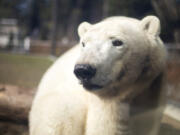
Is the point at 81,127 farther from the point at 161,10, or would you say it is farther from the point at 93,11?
the point at 93,11

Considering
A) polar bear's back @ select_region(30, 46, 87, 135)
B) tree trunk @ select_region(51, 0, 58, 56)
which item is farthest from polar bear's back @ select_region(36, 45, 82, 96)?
tree trunk @ select_region(51, 0, 58, 56)

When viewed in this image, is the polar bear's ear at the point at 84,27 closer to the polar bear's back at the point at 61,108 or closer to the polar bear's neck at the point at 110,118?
the polar bear's back at the point at 61,108

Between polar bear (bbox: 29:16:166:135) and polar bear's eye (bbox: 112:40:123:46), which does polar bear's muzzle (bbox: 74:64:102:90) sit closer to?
polar bear (bbox: 29:16:166:135)

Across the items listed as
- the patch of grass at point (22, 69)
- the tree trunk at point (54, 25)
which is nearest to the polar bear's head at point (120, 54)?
the tree trunk at point (54, 25)

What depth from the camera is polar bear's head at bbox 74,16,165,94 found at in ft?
4.70

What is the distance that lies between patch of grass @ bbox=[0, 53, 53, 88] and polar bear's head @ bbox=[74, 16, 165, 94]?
184cm

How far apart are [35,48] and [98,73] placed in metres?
2.67

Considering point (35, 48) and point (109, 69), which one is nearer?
point (109, 69)

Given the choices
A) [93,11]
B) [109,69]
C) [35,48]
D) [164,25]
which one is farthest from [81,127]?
[35,48]

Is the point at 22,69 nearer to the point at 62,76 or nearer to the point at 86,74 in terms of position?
the point at 62,76

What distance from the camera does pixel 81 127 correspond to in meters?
1.78

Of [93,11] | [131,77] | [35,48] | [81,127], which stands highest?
[93,11]

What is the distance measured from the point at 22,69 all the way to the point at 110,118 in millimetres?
2479

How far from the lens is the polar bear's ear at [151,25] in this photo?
1685 millimetres
